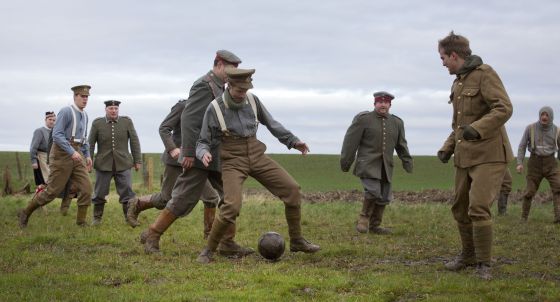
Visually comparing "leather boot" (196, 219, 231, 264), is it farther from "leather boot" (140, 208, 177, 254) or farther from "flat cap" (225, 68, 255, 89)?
"flat cap" (225, 68, 255, 89)

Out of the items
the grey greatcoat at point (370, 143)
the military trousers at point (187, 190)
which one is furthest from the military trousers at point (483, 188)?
the grey greatcoat at point (370, 143)

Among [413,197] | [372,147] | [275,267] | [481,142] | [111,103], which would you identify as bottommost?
[275,267]

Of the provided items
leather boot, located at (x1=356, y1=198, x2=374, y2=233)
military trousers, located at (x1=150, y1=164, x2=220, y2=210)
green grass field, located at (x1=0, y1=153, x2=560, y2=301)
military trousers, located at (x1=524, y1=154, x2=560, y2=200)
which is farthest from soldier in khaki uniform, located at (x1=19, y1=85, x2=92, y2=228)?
military trousers, located at (x1=524, y1=154, x2=560, y2=200)

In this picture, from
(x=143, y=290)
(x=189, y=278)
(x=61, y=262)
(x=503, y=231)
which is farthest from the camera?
(x=503, y=231)

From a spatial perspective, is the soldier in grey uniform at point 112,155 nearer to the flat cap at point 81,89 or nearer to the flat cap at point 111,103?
the flat cap at point 111,103

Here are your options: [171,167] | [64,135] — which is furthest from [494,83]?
[64,135]

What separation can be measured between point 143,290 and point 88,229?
6.63 meters

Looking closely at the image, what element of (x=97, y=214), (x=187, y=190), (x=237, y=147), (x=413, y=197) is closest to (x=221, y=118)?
(x=237, y=147)

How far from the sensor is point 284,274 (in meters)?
8.64

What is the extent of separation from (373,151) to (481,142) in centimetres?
519

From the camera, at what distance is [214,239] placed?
32.1 feet

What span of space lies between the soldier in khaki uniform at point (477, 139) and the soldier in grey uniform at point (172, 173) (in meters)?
3.77

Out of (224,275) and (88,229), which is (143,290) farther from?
(88,229)

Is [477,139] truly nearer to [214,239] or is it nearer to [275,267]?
[275,267]
